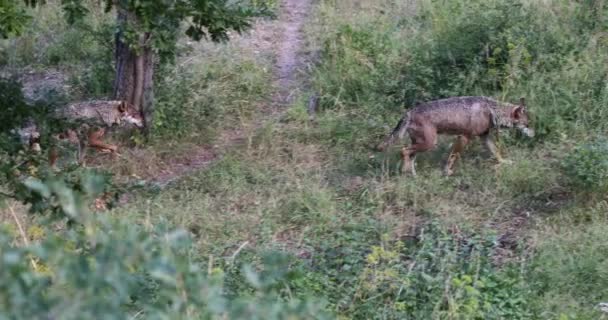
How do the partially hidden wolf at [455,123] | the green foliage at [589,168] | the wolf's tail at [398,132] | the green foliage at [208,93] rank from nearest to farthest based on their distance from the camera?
the green foliage at [589,168], the partially hidden wolf at [455,123], the wolf's tail at [398,132], the green foliage at [208,93]

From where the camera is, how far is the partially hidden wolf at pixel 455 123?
955cm

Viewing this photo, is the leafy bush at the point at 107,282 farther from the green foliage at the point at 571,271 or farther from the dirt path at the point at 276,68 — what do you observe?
the dirt path at the point at 276,68

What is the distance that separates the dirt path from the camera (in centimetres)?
1066

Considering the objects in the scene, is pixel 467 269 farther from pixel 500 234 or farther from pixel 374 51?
pixel 374 51

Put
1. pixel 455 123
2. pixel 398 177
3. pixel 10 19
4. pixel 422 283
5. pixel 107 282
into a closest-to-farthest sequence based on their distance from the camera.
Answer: pixel 107 282 → pixel 10 19 → pixel 422 283 → pixel 398 177 → pixel 455 123

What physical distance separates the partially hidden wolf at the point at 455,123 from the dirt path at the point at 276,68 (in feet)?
7.35

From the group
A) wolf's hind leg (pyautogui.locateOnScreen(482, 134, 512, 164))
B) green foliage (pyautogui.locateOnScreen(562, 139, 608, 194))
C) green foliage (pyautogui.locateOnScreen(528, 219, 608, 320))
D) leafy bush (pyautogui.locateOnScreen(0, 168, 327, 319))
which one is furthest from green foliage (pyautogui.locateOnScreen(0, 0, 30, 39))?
wolf's hind leg (pyautogui.locateOnScreen(482, 134, 512, 164))

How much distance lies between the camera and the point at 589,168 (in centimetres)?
849

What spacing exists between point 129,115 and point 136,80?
456 mm

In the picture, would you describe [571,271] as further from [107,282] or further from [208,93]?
[107,282]

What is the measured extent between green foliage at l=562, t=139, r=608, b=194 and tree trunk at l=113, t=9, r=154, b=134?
15.8ft

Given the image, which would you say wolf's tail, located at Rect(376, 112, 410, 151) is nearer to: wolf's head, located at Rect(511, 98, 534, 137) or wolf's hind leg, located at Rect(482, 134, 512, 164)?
wolf's hind leg, located at Rect(482, 134, 512, 164)

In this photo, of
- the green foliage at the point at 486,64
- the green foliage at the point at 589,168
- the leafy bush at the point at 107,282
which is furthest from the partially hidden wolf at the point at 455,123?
the leafy bush at the point at 107,282

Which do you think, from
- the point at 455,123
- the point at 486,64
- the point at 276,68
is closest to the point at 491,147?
the point at 455,123
